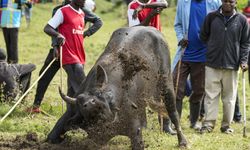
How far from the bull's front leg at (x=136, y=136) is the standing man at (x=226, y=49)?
2.65 m

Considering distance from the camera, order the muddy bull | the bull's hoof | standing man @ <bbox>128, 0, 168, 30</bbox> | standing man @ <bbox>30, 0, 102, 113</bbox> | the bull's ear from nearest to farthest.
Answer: the muddy bull → the bull's ear → the bull's hoof → standing man @ <bbox>128, 0, 168, 30</bbox> → standing man @ <bbox>30, 0, 102, 113</bbox>

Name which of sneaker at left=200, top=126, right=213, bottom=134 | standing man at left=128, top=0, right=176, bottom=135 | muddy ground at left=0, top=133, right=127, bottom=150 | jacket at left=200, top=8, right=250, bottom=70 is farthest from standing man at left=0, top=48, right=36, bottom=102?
jacket at left=200, top=8, right=250, bottom=70

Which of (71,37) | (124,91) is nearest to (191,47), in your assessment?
(71,37)

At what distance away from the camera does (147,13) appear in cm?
1078

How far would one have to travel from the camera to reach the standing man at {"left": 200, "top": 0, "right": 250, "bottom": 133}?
10617 millimetres

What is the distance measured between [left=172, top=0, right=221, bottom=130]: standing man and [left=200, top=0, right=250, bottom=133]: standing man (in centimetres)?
31

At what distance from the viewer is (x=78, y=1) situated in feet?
35.2

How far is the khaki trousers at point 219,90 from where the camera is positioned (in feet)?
35.3

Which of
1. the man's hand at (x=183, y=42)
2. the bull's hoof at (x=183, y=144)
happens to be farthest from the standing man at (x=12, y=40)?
the bull's hoof at (x=183, y=144)

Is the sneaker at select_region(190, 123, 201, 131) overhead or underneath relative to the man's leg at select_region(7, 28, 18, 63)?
underneath

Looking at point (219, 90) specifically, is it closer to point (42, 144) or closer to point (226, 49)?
point (226, 49)

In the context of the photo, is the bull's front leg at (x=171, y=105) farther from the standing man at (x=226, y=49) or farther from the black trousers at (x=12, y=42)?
the black trousers at (x=12, y=42)

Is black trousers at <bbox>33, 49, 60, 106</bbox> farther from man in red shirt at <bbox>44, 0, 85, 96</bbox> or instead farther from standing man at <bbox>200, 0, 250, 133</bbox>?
standing man at <bbox>200, 0, 250, 133</bbox>

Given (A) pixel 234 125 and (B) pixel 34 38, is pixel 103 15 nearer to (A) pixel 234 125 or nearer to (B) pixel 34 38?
(B) pixel 34 38
